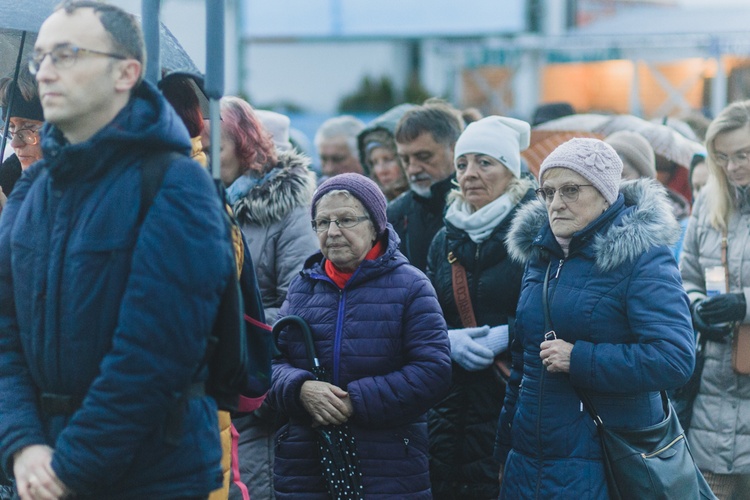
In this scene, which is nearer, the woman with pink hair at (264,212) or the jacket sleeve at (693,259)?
the woman with pink hair at (264,212)

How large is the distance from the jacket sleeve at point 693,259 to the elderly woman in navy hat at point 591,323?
115cm

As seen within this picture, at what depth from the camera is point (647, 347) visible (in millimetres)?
3574

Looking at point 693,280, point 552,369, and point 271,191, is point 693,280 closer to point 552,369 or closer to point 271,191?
point 552,369

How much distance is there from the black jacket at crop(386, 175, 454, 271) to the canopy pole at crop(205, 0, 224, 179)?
2.64m

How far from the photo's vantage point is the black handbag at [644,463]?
361 centimetres

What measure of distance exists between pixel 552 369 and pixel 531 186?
139cm

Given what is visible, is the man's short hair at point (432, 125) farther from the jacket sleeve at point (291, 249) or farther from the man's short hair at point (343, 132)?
the man's short hair at point (343, 132)

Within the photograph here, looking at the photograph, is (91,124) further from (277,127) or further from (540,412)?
(277,127)

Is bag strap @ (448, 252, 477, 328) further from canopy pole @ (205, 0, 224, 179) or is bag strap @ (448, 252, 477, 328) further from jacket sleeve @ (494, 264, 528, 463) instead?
canopy pole @ (205, 0, 224, 179)

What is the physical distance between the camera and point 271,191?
468 cm

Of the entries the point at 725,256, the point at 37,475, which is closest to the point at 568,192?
the point at 725,256

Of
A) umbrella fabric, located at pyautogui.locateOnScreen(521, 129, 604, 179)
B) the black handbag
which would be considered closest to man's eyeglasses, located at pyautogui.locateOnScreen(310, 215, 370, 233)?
the black handbag

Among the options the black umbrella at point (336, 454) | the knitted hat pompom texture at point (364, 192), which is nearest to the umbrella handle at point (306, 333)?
the black umbrella at point (336, 454)

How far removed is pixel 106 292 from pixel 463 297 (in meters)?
2.38
